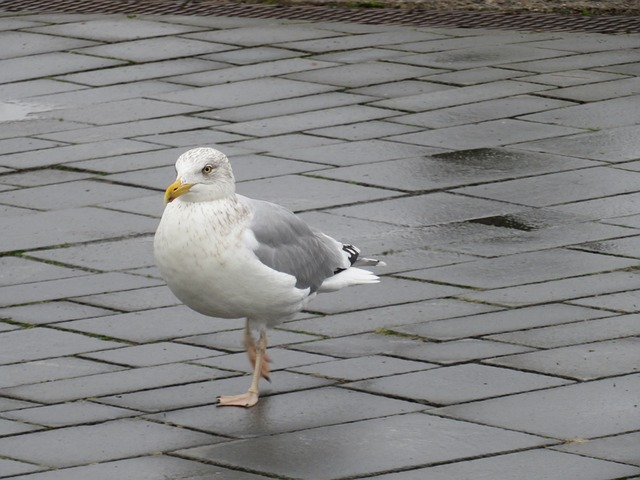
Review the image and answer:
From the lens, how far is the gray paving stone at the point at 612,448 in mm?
4949

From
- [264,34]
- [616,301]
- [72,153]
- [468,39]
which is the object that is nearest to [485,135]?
[468,39]

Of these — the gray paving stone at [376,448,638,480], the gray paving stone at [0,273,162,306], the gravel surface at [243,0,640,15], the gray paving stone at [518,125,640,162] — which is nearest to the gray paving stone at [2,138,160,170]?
the gray paving stone at [0,273,162,306]

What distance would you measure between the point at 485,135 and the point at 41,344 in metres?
3.82

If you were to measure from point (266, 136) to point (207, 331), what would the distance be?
2947 millimetres

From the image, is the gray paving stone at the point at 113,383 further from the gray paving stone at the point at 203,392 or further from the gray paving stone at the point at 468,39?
the gray paving stone at the point at 468,39

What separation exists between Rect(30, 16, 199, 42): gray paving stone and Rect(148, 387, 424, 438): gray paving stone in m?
6.47

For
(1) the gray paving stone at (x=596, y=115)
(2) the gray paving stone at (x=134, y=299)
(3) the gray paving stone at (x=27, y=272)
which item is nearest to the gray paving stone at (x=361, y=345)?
(2) the gray paving stone at (x=134, y=299)

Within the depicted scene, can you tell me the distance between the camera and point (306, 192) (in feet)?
26.8

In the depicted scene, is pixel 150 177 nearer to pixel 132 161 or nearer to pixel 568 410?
pixel 132 161

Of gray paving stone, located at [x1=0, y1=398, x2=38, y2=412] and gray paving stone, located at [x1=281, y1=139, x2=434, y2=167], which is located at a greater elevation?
gray paving stone, located at [x1=281, y1=139, x2=434, y2=167]

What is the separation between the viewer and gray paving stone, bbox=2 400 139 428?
214 inches

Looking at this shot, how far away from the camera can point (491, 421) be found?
17.4 ft

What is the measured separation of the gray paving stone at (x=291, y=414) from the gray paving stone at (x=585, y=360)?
2.03 feet

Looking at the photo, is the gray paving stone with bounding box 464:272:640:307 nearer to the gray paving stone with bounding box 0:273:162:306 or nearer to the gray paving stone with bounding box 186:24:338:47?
the gray paving stone with bounding box 0:273:162:306
